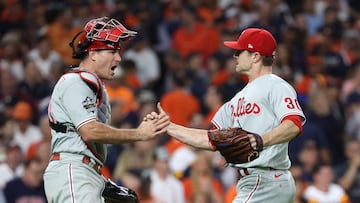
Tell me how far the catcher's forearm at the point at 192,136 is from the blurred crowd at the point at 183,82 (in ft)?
11.7

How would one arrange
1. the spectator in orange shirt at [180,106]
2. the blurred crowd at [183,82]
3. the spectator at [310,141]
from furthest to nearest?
the spectator in orange shirt at [180,106], the spectator at [310,141], the blurred crowd at [183,82]

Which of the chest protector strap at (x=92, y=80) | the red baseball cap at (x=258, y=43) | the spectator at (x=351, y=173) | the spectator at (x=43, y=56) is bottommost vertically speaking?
the spectator at (x=351, y=173)

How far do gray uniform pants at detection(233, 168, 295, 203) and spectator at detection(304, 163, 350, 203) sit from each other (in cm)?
437

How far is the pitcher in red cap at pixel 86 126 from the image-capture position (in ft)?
21.3

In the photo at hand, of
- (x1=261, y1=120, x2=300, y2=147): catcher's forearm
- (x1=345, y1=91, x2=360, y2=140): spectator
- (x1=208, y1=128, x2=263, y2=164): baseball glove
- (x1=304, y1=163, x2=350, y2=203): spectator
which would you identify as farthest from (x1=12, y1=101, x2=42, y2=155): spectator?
(x1=261, y1=120, x2=300, y2=147): catcher's forearm

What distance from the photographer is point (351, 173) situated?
11.8 m

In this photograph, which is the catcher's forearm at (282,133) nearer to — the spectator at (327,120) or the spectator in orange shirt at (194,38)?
the spectator at (327,120)

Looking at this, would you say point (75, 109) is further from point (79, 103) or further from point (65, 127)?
point (65, 127)

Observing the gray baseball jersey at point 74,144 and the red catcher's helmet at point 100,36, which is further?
the red catcher's helmet at point 100,36

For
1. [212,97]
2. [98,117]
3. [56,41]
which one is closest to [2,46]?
Result: [56,41]

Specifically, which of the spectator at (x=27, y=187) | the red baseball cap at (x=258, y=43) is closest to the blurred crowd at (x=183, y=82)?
the spectator at (x=27, y=187)

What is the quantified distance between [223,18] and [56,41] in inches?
115

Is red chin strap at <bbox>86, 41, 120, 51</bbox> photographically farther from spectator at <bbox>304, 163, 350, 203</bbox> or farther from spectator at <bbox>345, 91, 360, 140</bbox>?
spectator at <bbox>345, 91, 360, 140</bbox>

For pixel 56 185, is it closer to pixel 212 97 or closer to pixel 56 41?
pixel 212 97
